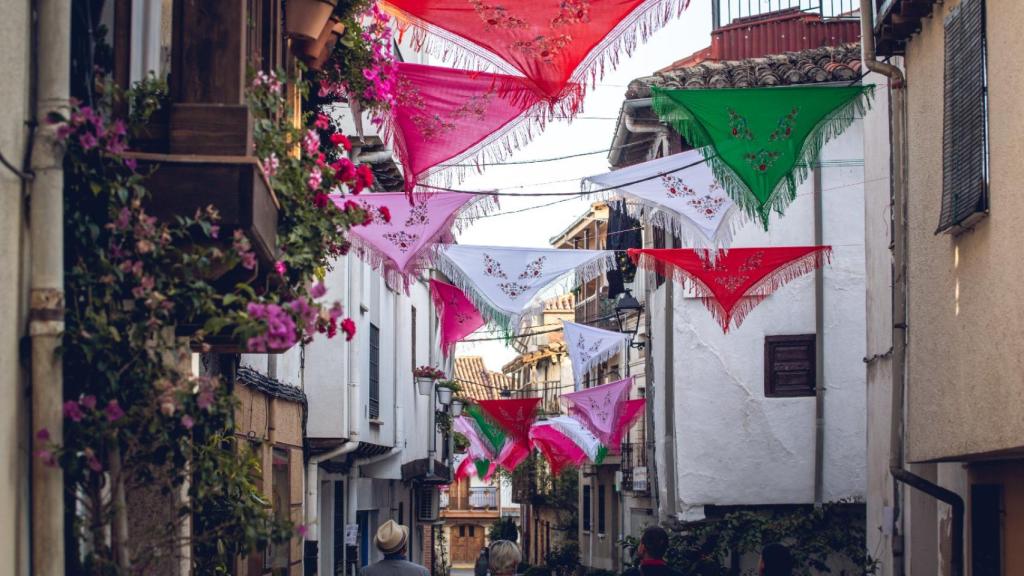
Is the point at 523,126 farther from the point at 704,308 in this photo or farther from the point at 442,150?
the point at 704,308

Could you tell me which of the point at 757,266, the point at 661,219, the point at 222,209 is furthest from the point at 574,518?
the point at 222,209

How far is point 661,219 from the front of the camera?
43.2 ft

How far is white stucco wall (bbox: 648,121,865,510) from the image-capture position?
18.6 meters

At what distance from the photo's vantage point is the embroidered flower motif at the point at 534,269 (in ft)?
51.8

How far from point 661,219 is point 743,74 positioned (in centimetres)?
599

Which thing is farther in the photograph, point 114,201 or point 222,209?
point 222,209

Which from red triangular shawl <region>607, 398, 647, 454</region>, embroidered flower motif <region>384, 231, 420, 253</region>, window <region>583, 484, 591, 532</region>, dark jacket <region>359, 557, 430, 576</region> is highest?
embroidered flower motif <region>384, 231, 420, 253</region>

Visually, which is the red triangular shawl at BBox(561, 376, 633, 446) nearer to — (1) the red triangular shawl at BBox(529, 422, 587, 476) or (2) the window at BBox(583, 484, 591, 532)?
(1) the red triangular shawl at BBox(529, 422, 587, 476)

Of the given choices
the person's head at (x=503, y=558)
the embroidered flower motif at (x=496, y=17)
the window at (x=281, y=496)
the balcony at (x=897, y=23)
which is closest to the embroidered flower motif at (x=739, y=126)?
the balcony at (x=897, y=23)

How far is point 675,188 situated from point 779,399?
7010 millimetres

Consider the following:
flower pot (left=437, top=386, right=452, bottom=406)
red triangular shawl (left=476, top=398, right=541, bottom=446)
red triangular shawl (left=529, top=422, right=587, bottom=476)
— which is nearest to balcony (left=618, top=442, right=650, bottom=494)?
red triangular shawl (left=529, top=422, right=587, bottom=476)

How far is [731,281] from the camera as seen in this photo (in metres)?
16.0

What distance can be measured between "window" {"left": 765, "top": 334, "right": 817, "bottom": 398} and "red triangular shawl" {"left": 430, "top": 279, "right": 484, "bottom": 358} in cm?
459

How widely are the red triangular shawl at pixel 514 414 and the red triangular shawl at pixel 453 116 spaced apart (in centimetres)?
1852
